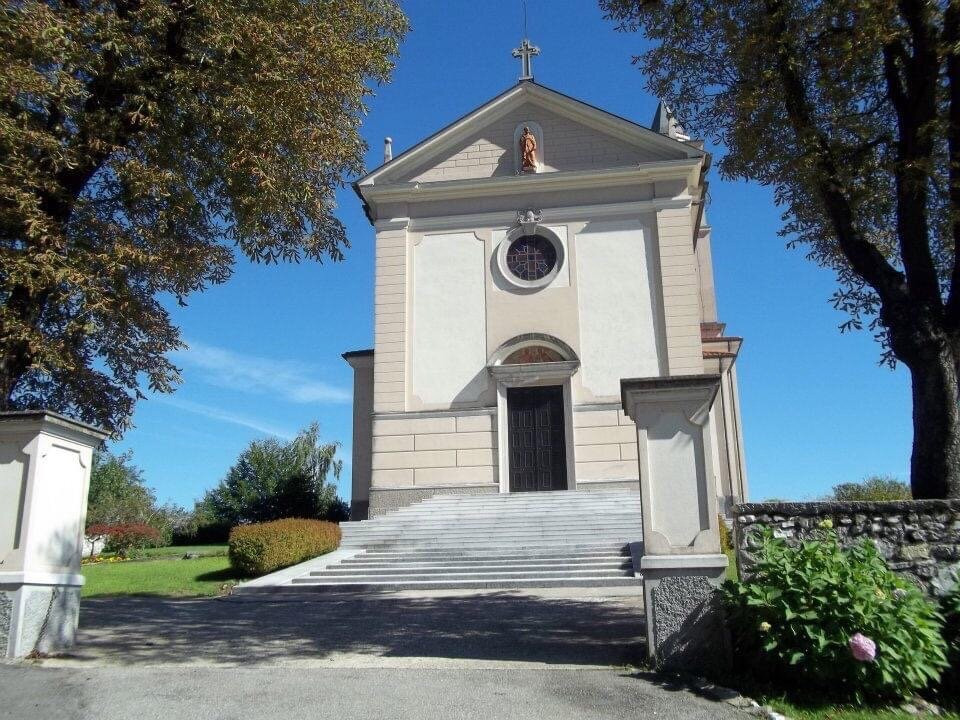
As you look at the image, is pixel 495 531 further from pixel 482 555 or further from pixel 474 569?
pixel 474 569

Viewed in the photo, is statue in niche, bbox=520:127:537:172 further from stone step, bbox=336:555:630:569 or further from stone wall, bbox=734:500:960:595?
stone wall, bbox=734:500:960:595

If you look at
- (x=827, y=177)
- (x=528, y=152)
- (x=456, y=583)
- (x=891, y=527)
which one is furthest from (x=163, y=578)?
(x=528, y=152)

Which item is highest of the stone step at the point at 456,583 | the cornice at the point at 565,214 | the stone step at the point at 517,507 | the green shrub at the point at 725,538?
the cornice at the point at 565,214

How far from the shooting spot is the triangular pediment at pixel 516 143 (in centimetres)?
2222

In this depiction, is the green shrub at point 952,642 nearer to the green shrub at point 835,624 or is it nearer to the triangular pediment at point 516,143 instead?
the green shrub at point 835,624

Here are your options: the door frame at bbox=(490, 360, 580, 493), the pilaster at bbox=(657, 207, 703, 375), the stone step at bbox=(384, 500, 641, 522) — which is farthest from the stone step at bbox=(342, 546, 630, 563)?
the pilaster at bbox=(657, 207, 703, 375)

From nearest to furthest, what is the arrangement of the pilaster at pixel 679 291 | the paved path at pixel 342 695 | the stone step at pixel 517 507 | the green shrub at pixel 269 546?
the paved path at pixel 342 695, the green shrub at pixel 269 546, the stone step at pixel 517 507, the pilaster at pixel 679 291

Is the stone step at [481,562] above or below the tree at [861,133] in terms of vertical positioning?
below

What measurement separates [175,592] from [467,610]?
5.78 metres

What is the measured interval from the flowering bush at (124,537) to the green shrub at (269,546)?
947 centimetres

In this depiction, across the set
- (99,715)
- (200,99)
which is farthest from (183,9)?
(99,715)

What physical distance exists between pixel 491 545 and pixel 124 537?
1378 centimetres

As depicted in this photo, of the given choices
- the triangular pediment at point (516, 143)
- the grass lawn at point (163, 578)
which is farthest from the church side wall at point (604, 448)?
the grass lawn at point (163, 578)

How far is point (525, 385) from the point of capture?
20.9 m
